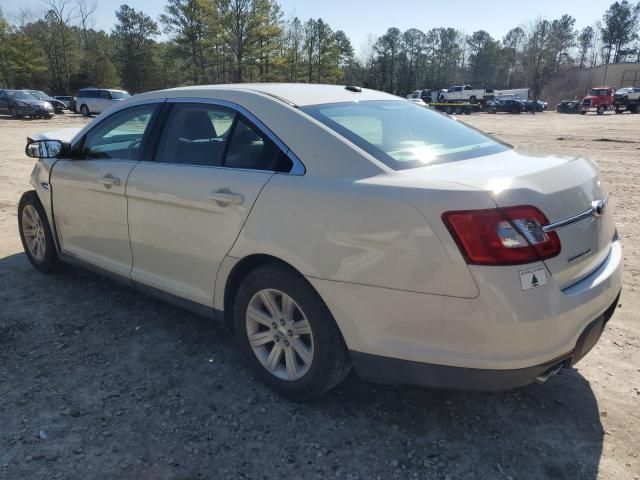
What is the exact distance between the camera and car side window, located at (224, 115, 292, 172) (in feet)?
8.93

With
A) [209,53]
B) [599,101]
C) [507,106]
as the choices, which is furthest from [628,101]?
[209,53]

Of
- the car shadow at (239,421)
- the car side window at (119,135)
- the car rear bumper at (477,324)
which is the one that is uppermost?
the car side window at (119,135)

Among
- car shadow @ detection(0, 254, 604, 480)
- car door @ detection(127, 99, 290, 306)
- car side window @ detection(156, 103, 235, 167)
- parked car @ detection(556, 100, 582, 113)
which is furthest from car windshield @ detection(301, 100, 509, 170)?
parked car @ detection(556, 100, 582, 113)

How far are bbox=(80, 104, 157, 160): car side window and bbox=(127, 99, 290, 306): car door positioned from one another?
247 millimetres

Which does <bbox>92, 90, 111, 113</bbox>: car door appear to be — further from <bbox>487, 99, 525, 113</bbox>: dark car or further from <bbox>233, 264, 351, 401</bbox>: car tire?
<bbox>487, 99, 525, 113</bbox>: dark car

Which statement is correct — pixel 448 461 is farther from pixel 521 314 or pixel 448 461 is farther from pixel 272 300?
pixel 272 300

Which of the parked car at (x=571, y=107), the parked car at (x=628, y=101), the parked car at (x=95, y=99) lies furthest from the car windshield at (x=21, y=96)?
the parked car at (x=571, y=107)

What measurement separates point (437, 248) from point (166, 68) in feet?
220

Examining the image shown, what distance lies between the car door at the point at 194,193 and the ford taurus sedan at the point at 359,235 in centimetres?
1

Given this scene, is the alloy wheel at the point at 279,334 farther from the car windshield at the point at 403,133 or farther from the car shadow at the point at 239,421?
the car windshield at the point at 403,133

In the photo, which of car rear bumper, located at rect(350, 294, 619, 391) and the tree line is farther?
the tree line

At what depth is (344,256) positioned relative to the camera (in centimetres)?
235

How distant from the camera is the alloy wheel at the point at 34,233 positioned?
4.61 metres

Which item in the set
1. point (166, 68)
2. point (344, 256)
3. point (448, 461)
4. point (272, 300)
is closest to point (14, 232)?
point (272, 300)
